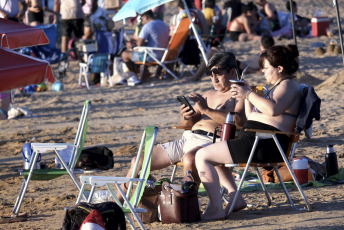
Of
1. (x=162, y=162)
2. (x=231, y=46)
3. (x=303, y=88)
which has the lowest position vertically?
(x=231, y=46)

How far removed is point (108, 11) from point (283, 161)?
1240 centimetres

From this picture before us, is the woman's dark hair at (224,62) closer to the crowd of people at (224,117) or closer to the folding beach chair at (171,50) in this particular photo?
the crowd of people at (224,117)

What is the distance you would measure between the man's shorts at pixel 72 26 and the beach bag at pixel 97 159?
29.8ft

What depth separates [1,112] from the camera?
33.0 feet

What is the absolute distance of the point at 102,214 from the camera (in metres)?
4.16

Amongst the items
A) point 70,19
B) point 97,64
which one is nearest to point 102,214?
point 97,64

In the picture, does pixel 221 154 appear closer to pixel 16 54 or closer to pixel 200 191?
pixel 200 191

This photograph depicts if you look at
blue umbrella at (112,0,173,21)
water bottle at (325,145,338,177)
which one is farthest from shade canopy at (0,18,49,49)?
water bottle at (325,145,338,177)

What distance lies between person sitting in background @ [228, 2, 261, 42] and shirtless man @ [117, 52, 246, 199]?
11.3 m

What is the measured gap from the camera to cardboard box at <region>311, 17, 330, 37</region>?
17.0m

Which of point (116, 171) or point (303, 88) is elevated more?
point (303, 88)

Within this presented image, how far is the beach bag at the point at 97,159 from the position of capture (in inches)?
276

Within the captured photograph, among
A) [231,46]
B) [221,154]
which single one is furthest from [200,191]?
[231,46]

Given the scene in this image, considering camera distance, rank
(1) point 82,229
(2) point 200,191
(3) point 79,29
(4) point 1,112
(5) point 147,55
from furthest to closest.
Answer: (3) point 79,29 → (5) point 147,55 → (4) point 1,112 → (2) point 200,191 → (1) point 82,229
